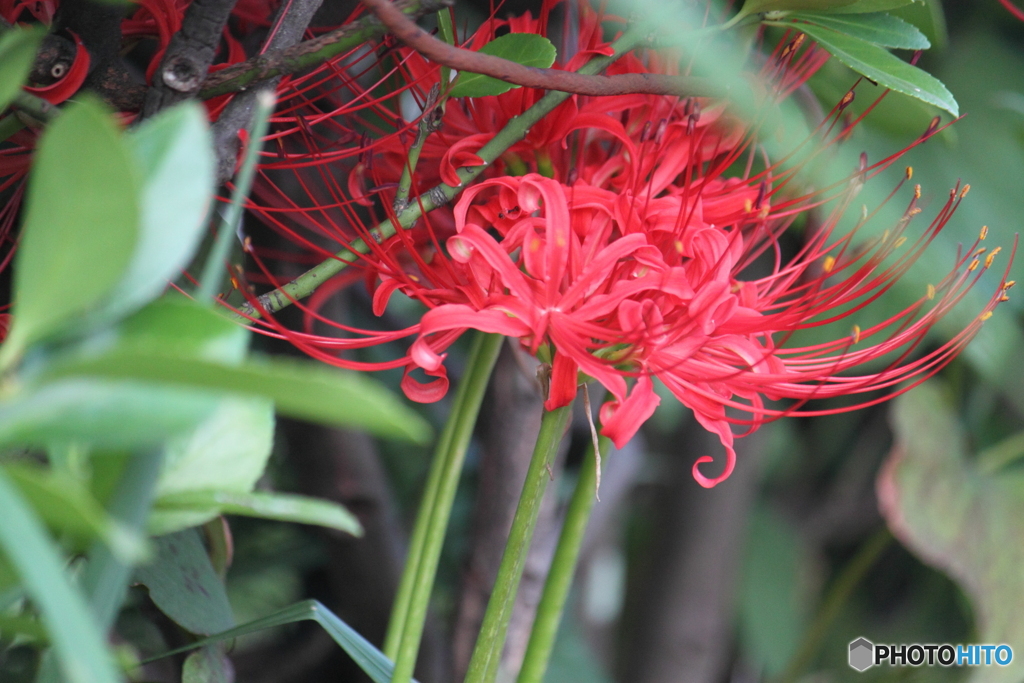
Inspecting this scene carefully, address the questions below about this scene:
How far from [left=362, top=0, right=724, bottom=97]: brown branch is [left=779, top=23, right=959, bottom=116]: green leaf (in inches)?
2.1

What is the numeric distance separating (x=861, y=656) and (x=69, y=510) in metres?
0.66

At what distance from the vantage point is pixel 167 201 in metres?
0.12

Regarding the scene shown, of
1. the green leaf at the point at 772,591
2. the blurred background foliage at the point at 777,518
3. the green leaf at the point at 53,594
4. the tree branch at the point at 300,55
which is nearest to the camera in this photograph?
the green leaf at the point at 53,594

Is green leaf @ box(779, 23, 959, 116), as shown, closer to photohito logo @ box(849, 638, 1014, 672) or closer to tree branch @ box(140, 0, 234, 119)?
tree branch @ box(140, 0, 234, 119)

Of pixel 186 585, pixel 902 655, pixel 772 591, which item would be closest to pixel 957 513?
pixel 902 655

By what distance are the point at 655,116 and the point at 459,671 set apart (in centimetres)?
35

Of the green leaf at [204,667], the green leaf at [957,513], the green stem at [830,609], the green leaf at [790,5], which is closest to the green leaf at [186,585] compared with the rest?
the green leaf at [204,667]

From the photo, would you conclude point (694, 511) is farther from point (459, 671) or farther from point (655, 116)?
point (655, 116)

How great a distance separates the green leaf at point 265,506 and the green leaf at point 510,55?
14 cm

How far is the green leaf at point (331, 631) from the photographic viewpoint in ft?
0.80

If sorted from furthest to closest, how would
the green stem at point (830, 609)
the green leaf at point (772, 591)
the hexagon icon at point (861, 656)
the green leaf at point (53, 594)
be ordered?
the green leaf at point (772, 591), the green stem at point (830, 609), the hexagon icon at point (861, 656), the green leaf at point (53, 594)

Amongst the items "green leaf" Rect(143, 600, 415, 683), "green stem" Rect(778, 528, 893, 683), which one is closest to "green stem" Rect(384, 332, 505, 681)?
"green leaf" Rect(143, 600, 415, 683)

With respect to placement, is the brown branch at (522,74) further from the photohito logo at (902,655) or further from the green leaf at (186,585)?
the photohito logo at (902,655)

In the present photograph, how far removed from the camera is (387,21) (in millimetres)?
182
